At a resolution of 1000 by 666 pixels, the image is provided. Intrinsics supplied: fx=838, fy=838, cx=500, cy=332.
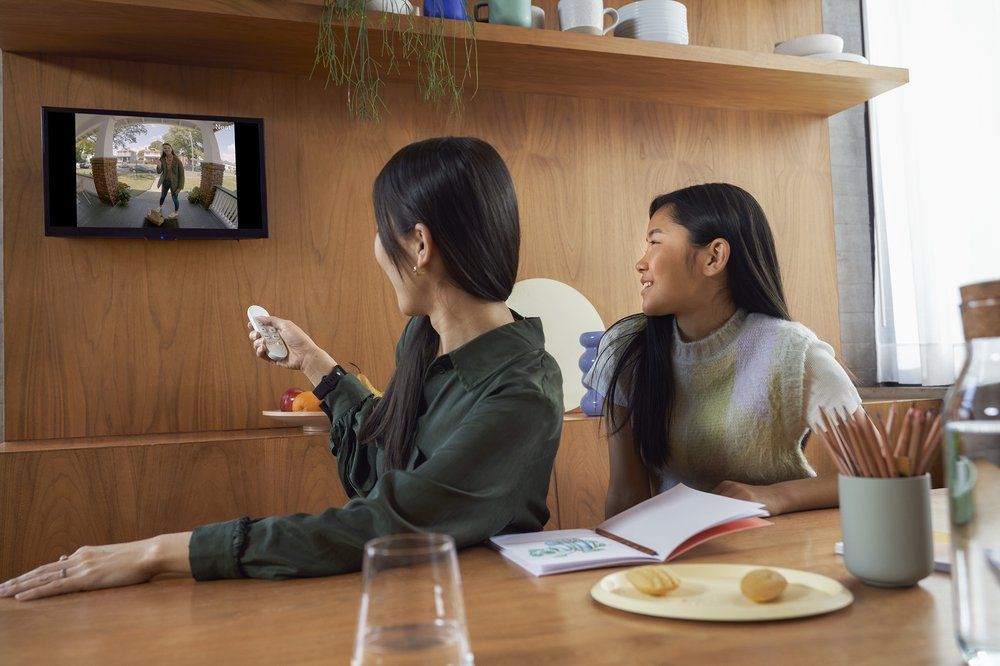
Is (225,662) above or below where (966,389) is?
below

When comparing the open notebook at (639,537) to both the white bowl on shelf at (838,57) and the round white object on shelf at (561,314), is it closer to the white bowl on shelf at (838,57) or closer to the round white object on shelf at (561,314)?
the round white object on shelf at (561,314)

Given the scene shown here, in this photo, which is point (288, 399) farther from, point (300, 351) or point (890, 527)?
point (890, 527)

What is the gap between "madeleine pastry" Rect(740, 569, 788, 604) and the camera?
0.75 m

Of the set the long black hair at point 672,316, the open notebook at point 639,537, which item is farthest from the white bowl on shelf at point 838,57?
the open notebook at point 639,537

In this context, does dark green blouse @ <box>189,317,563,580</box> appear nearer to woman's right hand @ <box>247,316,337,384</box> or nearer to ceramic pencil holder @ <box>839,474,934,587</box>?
woman's right hand @ <box>247,316,337,384</box>

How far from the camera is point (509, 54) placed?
2.43 metres

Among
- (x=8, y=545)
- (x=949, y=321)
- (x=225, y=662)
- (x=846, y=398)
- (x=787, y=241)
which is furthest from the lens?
(x=787, y=241)

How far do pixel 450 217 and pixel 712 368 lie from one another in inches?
25.3

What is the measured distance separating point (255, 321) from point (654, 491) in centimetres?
85

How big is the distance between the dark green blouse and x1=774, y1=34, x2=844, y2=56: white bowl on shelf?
2004mm

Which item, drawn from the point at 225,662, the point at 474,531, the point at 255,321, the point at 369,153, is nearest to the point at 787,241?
the point at 369,153

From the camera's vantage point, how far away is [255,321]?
1565mm

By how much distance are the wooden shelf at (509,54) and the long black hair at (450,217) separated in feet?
3.56

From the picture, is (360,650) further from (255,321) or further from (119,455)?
(119,455)
